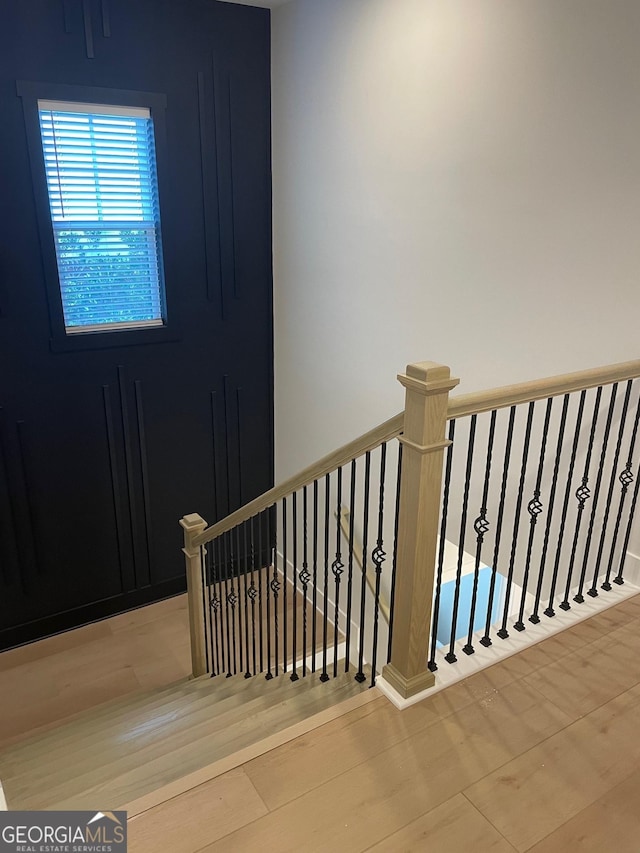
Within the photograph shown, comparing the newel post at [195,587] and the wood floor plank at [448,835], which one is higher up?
the wood floor plank at [448,835]

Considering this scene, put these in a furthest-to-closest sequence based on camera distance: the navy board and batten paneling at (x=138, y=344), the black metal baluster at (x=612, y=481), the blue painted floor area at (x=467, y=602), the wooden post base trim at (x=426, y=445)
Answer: the blue painted floor area at (x=467, y=602), the navy board and batten paneling at (x=138, y=344), the black metal baluster at (x=612, y=481), the wooden post base trim at (x=426, y=445)

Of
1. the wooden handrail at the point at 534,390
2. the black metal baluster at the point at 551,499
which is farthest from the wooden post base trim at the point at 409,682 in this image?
the wooden handrail at the point at 534,390

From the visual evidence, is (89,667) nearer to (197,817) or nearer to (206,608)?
(206,608)

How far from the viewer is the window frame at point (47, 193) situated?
3763 millimetres

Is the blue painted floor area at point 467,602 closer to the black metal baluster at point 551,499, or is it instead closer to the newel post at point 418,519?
the black metal baluster at point 551,499

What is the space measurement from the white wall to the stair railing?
365mm

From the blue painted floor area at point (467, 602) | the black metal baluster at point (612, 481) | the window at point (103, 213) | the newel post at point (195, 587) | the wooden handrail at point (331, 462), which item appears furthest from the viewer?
the blue painted floor area at point (467, 602)

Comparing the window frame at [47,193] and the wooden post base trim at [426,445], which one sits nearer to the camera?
the wooden post base trim at [426,445]

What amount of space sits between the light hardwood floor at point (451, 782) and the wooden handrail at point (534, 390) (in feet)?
3.19

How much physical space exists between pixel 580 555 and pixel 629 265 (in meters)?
1.37

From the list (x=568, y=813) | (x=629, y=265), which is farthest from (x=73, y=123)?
(x=568, y=813)

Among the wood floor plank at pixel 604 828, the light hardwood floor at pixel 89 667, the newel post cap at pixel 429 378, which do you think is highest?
the newel post cap at pixel 429 378

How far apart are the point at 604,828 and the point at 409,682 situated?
66 centimetres

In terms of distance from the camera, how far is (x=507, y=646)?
242 centimetres
